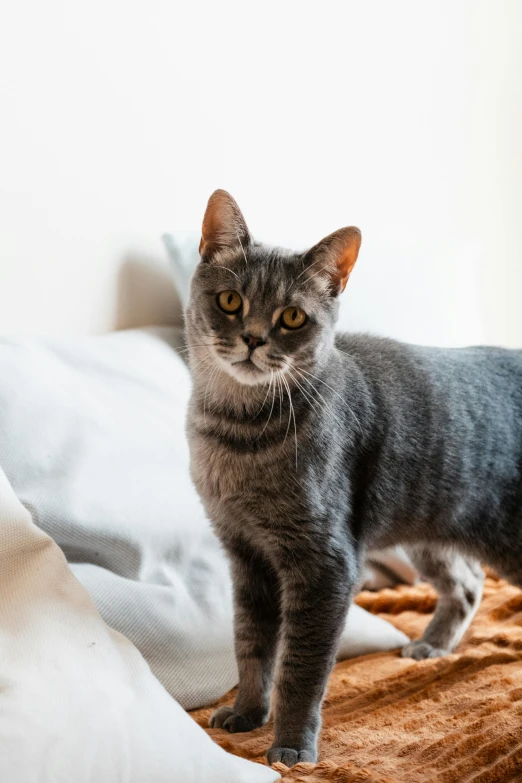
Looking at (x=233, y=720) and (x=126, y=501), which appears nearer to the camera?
(x=233, y=720)

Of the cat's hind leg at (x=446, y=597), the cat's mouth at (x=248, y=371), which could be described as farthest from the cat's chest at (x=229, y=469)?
the cat's hind leg at (x=446, y=597)

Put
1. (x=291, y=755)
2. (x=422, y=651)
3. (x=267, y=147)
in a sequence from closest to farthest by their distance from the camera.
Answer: (x=291, y=755) < (x=422, y=651) < (x=267, y=147)

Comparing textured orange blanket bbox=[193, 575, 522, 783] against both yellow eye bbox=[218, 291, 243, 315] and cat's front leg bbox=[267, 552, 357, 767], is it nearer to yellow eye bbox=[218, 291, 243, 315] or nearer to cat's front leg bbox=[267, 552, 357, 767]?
cat's front leg bbox=[267, 552, 357, 767]

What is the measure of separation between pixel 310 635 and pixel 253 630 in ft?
0.48

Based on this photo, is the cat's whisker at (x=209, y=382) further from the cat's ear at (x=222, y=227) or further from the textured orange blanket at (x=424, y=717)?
the textured orange blanket at (x=424, y=717)

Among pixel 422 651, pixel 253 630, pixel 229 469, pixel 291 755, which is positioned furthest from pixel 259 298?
pixel 422 651

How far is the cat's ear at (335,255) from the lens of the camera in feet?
4.01

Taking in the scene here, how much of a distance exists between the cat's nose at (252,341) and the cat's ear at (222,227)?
17 centimetres

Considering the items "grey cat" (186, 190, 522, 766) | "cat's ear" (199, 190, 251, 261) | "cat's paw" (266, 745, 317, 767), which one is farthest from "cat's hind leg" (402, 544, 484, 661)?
"cat's ear" (199, 190, 251, 261)

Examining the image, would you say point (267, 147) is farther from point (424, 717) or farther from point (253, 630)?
point (424, 717)

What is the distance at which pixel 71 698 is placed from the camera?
90 centimetres

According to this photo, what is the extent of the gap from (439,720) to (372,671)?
0.25m

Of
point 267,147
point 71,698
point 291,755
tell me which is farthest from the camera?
point 267,147

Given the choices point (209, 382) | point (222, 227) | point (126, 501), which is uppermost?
point (222, 227)
